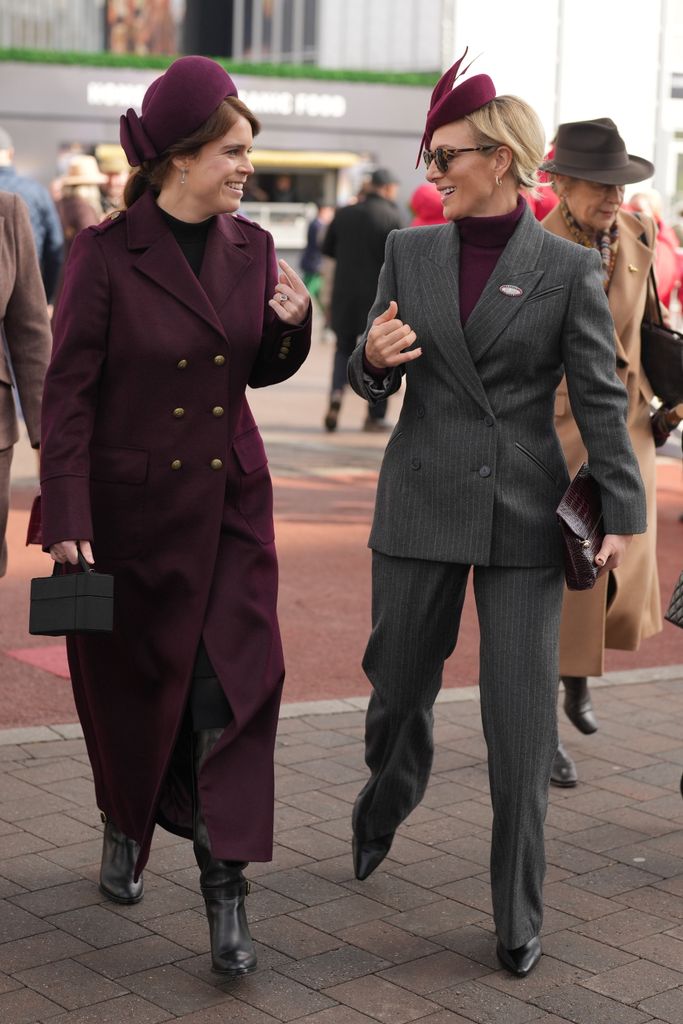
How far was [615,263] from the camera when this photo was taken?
5.28m

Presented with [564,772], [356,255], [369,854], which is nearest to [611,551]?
[369,854]

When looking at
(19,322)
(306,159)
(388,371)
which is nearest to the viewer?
(388,371)

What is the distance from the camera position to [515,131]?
12.9 ft

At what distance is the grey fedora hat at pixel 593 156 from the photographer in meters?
5.23

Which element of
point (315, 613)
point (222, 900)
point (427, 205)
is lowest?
point (315, 613)

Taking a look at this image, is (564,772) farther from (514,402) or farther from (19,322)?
(19,322)

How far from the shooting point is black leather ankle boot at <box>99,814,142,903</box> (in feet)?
13.9

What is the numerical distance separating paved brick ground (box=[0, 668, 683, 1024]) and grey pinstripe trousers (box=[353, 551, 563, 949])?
234mm

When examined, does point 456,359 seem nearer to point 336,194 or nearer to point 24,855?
point 24,855

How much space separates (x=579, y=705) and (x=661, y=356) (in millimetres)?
1270

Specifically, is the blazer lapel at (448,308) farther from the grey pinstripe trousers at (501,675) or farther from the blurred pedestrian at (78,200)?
the blurred pedestrian at (78,200)

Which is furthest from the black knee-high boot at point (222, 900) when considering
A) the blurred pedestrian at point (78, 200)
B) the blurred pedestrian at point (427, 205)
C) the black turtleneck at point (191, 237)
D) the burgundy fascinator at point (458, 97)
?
the blurred pedestrian at point (78, 200)

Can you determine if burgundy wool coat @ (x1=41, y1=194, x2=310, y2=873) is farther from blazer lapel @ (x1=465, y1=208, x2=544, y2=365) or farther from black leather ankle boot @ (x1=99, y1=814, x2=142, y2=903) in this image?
blazer lapel @ (x1=465, y1=208, x2=544, y2=365)

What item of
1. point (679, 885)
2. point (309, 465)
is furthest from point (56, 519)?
point (309, 465)
